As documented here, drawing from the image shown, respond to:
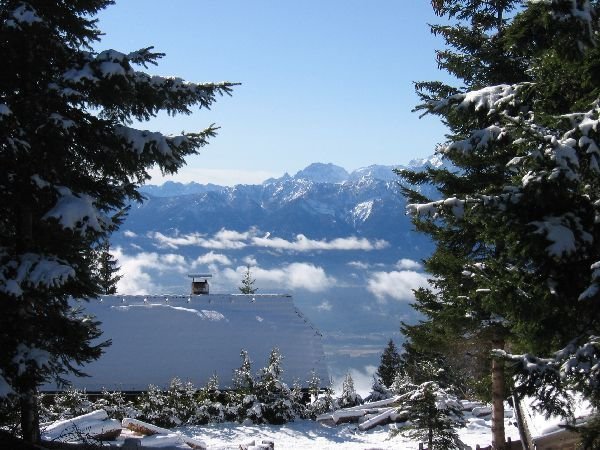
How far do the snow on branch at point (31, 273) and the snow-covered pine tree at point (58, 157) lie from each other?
0.6 inches

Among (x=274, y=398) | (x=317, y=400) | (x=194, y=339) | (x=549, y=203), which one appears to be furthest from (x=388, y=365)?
(x=549, y=203)

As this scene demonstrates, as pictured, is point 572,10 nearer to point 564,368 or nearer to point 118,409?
point 564,368

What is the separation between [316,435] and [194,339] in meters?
11.9

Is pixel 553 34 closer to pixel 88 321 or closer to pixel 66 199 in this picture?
pixel 66 199

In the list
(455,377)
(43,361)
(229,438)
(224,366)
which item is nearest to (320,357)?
(224,366)

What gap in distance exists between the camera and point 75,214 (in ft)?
25.8

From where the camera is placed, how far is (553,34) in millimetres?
6973

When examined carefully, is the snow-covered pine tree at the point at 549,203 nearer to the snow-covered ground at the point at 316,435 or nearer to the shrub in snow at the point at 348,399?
the snow-covered ground at the point at 316,435

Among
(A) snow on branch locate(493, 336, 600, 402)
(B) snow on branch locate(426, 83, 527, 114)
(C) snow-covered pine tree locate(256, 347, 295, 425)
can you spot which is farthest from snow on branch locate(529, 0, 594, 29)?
(C) snow-covered pine tree locate(256, 347, 295, 425)

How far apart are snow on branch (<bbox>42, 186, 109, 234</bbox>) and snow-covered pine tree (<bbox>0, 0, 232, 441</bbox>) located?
0.01 m

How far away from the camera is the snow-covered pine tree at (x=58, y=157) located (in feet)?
26.8

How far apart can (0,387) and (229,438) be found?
13892 millimetres

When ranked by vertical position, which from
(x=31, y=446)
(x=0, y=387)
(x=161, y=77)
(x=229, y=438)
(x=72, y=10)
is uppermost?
(x=72, y=10)

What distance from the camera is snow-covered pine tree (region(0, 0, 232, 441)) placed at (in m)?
8.18
